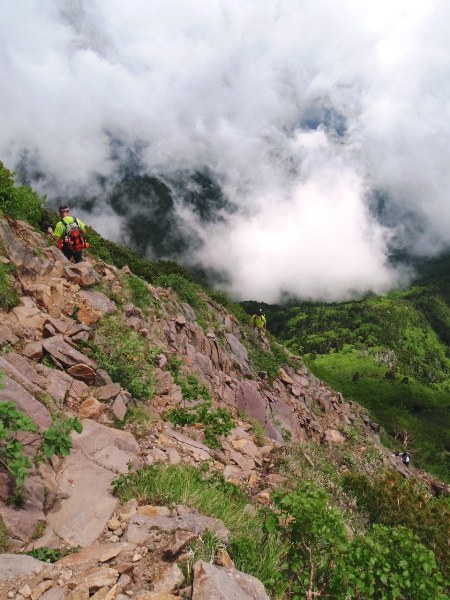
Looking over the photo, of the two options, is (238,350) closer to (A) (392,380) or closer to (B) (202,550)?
(B) (202,550)

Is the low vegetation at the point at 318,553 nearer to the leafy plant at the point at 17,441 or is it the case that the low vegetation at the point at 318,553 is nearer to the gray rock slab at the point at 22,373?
the leafy plant at the point at 17,441

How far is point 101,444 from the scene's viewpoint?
22.0 ft

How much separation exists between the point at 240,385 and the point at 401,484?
304 inches

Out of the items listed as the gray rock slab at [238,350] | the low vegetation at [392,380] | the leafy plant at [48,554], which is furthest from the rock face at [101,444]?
the low vegetation at [392,380]

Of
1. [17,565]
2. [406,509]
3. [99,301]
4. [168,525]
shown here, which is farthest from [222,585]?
[99,301]

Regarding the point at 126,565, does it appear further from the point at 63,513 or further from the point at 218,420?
the point at 218,420

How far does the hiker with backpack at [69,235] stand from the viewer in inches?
538

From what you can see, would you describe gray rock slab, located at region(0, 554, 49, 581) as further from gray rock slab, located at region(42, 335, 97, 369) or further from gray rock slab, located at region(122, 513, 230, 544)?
gray rock slab, located at region(42, 335, 97, 369)

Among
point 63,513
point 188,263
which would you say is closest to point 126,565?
point 63,513

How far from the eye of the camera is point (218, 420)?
10.5 metres

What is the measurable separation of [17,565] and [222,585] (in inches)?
80.8

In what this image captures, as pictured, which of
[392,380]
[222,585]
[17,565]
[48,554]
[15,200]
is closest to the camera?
[222,585]

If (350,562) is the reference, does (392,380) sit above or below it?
above

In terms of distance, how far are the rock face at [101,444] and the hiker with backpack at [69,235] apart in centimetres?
70
